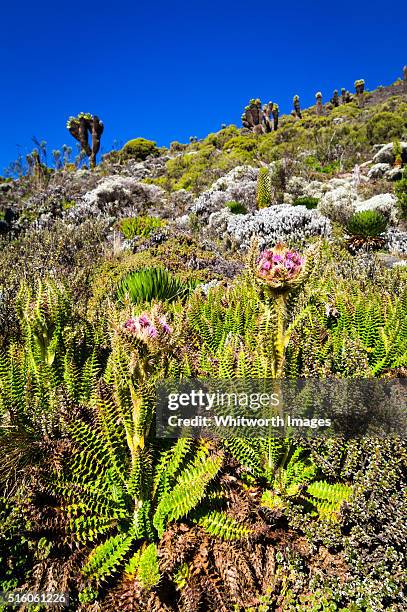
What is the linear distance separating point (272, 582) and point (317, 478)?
22.6 inches

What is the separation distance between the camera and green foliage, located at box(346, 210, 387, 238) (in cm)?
803

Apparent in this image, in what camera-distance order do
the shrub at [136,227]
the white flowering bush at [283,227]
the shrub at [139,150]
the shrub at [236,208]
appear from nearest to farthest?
the white flowering bush at [283,227] < the shrub at [136,227] < the shrub at [236,208] < the shrub at [139,150]

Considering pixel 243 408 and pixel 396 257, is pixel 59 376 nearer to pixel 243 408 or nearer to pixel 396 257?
pixel 243 408

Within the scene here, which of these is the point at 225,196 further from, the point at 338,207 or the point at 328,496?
the point at 328,496

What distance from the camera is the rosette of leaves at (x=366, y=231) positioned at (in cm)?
804

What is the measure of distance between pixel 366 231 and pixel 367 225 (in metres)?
0.13

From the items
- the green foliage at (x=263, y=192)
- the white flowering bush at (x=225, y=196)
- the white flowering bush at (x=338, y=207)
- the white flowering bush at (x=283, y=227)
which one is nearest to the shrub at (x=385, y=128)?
the white flowering bush at (x=225, y=196)

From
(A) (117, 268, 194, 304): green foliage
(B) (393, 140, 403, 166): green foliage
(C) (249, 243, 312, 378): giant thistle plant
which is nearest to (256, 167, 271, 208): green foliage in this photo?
(A) (117, 268, 194, 304): green foliage

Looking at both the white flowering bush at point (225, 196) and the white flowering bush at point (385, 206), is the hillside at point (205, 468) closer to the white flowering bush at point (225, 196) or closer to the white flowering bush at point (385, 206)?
the white flowering bush at point (385, 206)

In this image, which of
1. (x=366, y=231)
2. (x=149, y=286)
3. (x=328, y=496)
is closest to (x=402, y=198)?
(x=366, y=231)

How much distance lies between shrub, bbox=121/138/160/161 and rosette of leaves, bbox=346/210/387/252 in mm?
26053

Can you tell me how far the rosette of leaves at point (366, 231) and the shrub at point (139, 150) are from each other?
26.1 metres

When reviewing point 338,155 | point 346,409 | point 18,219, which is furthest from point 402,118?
point 346,409

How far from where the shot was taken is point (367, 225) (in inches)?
316
